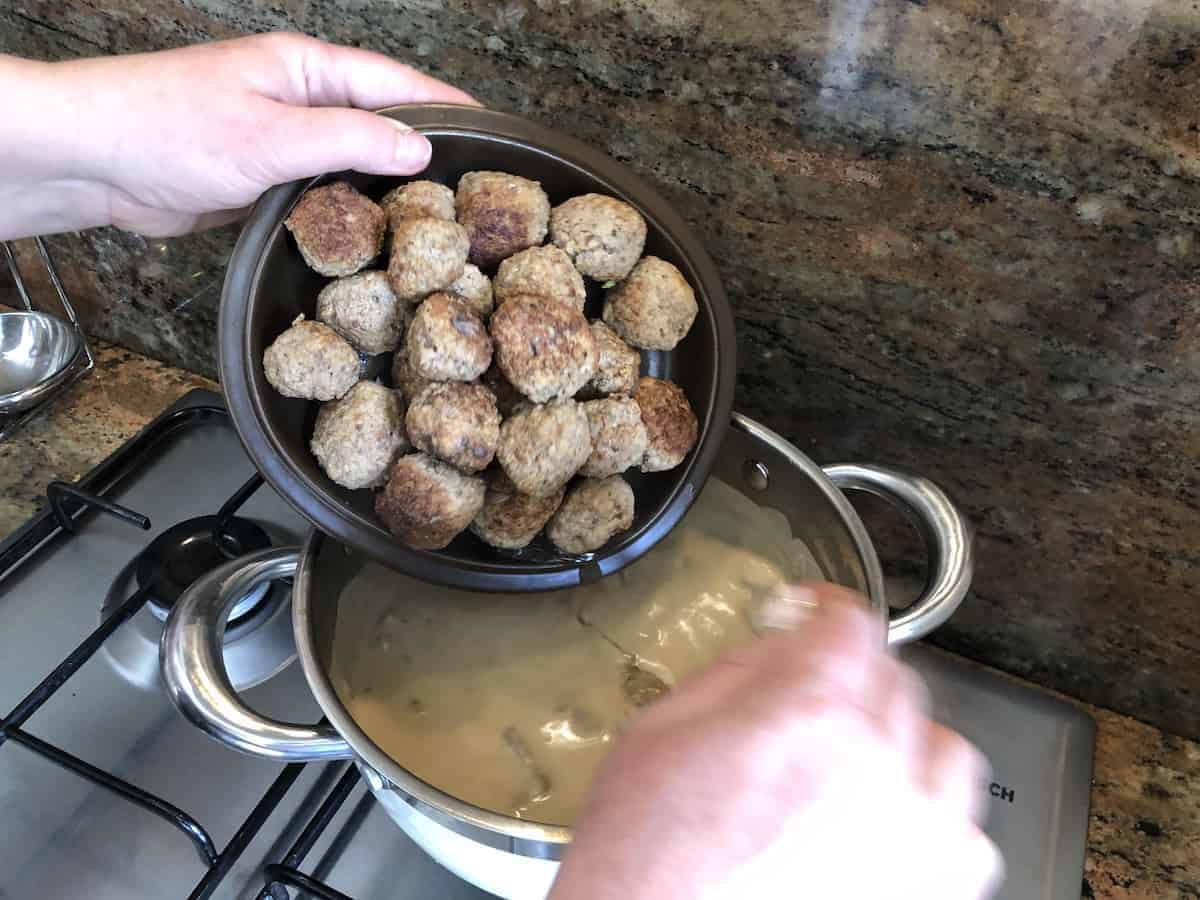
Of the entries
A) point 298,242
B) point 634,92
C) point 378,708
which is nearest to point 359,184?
point 298,242

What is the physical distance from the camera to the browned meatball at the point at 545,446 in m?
0.64

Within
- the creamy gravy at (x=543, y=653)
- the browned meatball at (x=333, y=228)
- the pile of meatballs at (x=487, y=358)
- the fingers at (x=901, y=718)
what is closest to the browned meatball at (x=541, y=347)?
the pile of meatballs at (x=487, y=358)

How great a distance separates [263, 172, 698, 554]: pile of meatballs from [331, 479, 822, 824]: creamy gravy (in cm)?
11

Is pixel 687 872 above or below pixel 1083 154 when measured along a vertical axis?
below

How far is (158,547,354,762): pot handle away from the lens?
1.88 feet

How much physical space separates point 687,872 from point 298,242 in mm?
472

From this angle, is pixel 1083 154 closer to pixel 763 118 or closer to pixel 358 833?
pixel 763 118

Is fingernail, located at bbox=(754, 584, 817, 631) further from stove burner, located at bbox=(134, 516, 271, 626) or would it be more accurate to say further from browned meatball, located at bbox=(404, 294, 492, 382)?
stove burner, located at bbox=(134, 516, 271, 626)

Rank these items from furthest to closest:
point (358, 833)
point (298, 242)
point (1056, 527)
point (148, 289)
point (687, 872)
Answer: point (148, 289) → point (1056, 527) → point (358, 833) → point (298, 242) → point (687, 872)

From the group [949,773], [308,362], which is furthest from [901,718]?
[308,362]

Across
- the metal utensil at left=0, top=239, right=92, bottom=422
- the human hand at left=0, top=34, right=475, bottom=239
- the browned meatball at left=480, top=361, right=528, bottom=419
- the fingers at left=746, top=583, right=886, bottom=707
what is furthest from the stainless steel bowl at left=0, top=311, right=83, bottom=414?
the fingers at left=746, top=583, right=886, bottom=707

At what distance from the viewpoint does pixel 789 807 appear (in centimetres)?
35

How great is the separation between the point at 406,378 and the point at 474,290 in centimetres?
8

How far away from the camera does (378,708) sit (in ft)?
2.36
